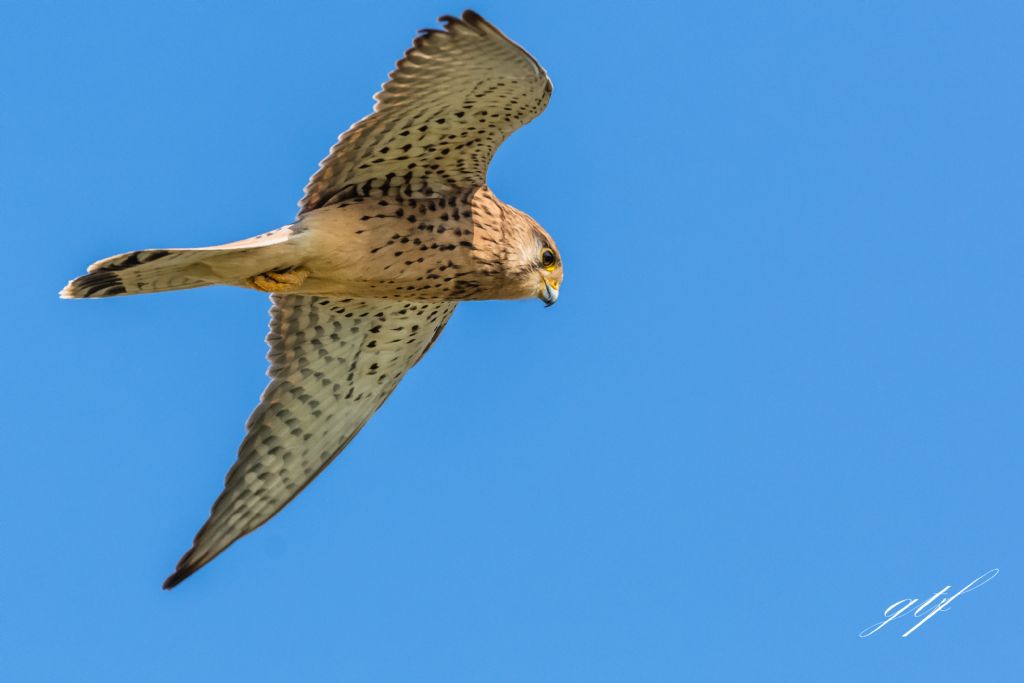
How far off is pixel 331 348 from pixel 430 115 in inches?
74.7

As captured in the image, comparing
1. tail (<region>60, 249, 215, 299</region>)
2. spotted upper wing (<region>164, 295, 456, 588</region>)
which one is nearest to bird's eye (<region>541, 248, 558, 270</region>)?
spotted upper wing (<region>164, 295, 456, 588</region>)

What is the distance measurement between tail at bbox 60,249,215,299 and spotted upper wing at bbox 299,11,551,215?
950 millimetres

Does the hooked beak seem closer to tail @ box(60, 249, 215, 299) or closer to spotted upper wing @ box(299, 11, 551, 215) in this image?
spotted upper wing @ box(299, 11, 551, 215)

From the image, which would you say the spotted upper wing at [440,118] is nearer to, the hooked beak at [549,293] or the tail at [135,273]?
the hooked beak at [549,293]

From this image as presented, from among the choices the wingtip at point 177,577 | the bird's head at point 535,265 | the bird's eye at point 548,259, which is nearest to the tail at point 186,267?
the bird's head at point 535,265

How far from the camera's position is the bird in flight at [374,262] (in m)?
7.86

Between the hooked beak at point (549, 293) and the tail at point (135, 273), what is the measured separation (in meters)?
2.11

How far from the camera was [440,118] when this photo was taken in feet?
27.1

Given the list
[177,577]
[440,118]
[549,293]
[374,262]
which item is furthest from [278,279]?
[177,577]

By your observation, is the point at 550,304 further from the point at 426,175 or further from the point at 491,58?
the point at 491,58

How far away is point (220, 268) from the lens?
26.2 ft

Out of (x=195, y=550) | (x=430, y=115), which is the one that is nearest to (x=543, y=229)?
(x=430, y=115)

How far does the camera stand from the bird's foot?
27.2 feet

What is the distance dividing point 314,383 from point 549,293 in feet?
5.25
